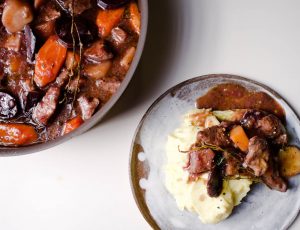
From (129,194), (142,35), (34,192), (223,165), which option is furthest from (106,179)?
(142,35)

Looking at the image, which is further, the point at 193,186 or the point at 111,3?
the point at 193,186

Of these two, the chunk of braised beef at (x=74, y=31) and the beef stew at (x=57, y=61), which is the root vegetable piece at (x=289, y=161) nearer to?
the beef stew at (x=57, y=61)

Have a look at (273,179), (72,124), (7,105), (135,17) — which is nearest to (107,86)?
(72,124)

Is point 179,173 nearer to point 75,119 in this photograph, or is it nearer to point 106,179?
point 106,179

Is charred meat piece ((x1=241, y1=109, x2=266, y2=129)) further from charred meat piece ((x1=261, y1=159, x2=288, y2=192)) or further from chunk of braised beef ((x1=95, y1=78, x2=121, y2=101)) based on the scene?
chunk of braised beef ((x1=95, y1=78, x2=121, y2=101))

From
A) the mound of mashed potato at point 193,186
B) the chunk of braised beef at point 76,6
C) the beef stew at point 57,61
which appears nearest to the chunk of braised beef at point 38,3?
the beef stew at point 57,61

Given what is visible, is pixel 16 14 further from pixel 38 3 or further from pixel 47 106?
pixel 47 106
